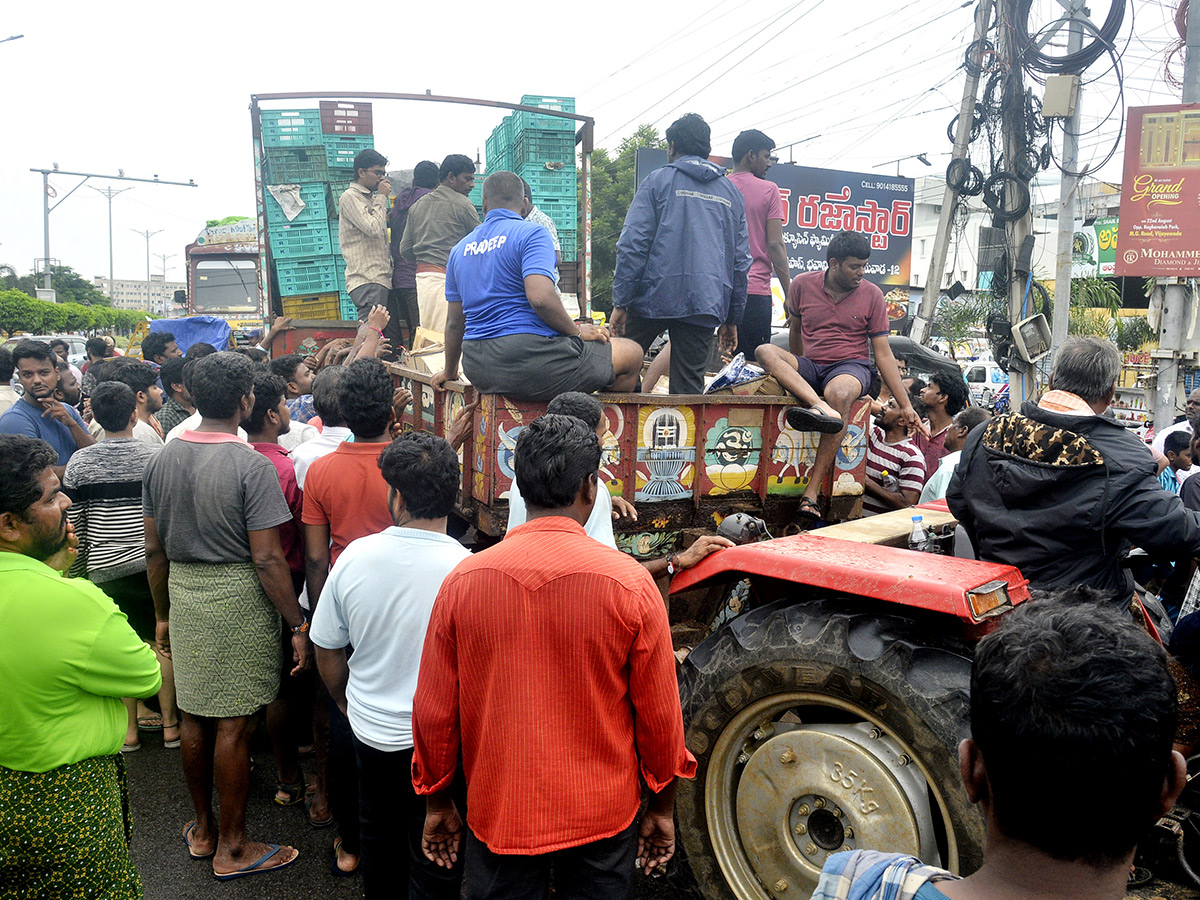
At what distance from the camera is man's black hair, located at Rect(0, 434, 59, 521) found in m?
2.19

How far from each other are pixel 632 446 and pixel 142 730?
11.0 ft

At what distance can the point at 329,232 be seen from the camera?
8031 millimetres

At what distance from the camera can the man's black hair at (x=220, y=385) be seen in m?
3.26

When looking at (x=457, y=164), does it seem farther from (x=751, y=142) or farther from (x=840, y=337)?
(x=840, y=337)

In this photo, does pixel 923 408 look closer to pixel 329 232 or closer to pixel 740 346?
pixel 740 346

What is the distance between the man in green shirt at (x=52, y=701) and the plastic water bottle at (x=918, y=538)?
2.73 m

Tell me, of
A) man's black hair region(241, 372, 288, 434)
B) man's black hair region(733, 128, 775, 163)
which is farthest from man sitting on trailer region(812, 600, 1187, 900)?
man's black hair region(733, 128, 775, 163)

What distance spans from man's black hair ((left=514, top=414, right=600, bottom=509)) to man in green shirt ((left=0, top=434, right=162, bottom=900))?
1.24 meters

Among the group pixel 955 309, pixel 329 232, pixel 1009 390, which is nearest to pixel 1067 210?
pixel 1009 390

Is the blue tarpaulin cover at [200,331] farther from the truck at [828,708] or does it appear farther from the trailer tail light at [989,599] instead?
the trailer tail light at [989,599]

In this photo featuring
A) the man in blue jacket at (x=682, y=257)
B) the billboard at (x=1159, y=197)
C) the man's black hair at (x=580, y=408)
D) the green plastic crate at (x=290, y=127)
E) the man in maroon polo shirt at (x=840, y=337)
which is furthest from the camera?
the billboard at (x=1159, y=197)

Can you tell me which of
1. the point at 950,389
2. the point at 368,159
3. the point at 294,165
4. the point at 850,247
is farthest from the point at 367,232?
the point at 950,389

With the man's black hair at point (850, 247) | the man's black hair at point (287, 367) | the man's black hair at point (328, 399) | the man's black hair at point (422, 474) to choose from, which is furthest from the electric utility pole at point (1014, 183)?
the man's black hair at point (422, 474)

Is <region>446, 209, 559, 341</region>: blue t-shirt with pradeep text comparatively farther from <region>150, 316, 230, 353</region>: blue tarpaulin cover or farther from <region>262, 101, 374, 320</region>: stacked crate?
<region>150, 316, 230, 353</region>: blue tarpaulin cover
